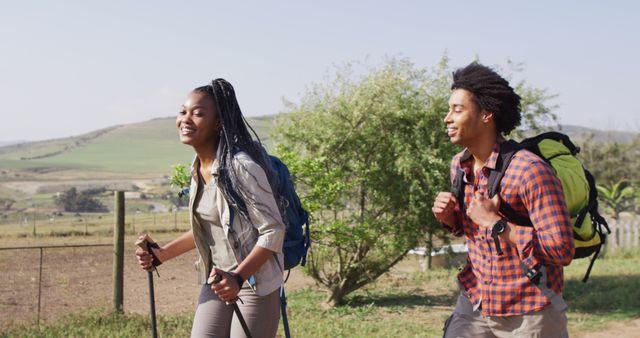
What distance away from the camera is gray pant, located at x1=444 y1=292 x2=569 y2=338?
304 centimetres

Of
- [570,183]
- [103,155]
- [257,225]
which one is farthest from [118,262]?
[103,155]

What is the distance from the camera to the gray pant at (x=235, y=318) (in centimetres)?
318

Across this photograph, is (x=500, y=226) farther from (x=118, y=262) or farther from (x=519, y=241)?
(x=118, y=262)

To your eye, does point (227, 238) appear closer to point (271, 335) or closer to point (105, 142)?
point (271, 335)

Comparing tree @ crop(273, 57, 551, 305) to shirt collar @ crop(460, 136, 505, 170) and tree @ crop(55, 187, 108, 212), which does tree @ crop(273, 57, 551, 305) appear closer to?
shirt collar @ crop(460, 136, 505, 170)

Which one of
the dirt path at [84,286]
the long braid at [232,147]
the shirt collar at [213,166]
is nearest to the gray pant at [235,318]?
the long braid at [232,147]

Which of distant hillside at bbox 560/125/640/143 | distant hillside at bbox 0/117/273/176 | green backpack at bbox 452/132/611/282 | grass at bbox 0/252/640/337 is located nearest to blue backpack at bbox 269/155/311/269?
green backpack at bbox 452/132/611/282

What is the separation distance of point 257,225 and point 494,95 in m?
1.20

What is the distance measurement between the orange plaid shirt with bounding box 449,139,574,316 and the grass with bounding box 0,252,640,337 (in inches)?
221

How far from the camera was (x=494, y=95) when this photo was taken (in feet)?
10.4

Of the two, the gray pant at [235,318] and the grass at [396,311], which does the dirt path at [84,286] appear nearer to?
the grass at [396,311]

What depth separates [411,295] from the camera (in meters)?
13.1

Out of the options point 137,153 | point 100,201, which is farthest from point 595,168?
point 137,153

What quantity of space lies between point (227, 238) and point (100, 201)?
68019 millimetres
